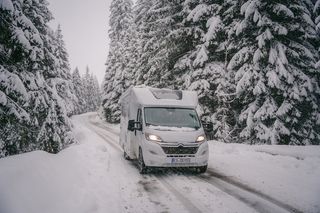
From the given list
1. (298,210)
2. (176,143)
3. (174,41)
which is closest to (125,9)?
(174,41)

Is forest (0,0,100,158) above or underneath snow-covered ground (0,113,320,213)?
above

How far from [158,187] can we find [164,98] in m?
3.71

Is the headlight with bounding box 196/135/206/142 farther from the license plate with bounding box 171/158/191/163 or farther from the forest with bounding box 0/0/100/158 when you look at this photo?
the forest with bounding box 0/0/100/158

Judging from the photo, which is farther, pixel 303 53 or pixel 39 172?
pixel 303 53

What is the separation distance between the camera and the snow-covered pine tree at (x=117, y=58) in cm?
4038

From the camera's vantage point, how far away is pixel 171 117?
33.1 ft

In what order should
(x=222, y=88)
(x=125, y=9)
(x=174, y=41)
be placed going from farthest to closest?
(x=125, y=9)
(x=174, y=41)
(x=222, y=88)

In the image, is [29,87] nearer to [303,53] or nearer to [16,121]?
[16,121]

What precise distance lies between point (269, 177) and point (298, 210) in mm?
2892

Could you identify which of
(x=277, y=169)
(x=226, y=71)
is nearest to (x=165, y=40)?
(x=226, y=71)

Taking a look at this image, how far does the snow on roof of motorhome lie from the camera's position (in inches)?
408

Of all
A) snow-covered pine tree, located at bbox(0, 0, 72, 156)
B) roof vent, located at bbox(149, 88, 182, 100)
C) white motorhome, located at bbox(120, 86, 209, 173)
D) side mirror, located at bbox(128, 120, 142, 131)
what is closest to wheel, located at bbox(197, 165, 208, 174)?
white motorhome, located at bbox(120, 86, 209, 173)

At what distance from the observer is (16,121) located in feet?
35.7

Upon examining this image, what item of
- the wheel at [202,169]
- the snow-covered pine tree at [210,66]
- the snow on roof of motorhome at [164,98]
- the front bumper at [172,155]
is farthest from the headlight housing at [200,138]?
the snow-covered pine tree at [210,66]
